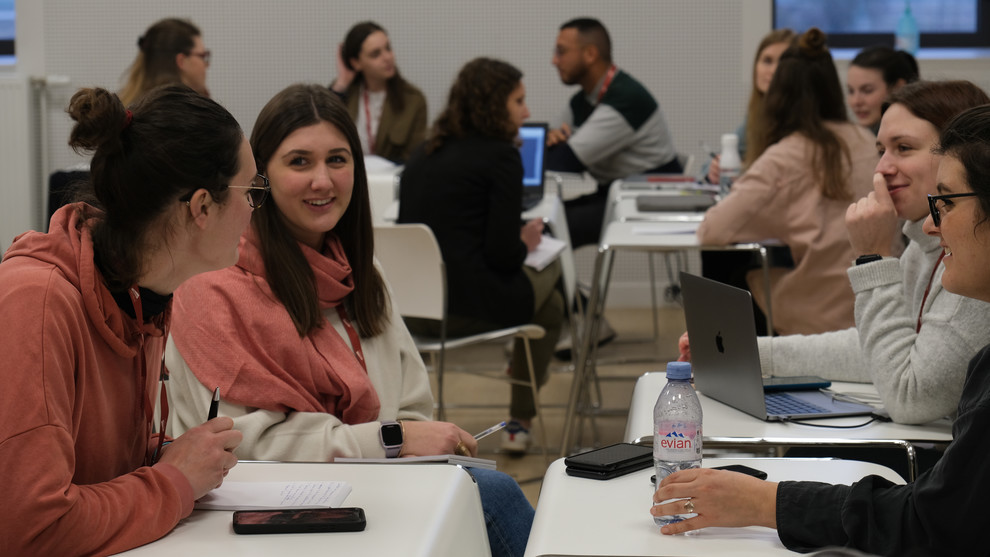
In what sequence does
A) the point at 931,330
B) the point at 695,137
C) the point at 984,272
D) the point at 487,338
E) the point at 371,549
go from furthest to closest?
the point at 695,137, the point at 487,338, the point at 931,330, the point at 984,272, the point at 371,549

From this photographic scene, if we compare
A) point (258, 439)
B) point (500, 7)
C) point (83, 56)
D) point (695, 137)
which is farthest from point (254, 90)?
point (258, 439)

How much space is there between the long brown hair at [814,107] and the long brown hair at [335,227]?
171 cm

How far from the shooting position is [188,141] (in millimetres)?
1432

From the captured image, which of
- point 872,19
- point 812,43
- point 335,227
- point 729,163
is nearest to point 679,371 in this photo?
point 335,227

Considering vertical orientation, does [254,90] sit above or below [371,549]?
above

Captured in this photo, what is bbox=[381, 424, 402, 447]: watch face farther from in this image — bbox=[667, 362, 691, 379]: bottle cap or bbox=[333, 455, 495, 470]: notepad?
bbox=[667, 362, 691, 379]: bottle cap

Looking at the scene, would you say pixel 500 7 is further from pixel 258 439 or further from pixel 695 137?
pixel 258 439

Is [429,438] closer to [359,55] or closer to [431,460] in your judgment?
[431,460]

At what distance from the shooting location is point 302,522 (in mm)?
1336

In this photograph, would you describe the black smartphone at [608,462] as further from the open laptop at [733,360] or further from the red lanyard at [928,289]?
the red lanyard at [928,289]

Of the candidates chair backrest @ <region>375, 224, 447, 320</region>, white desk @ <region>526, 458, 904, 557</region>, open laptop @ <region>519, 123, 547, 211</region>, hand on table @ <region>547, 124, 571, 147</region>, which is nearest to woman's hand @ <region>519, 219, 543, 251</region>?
chair backrest @ <region>375, 224, 447, 320</region>

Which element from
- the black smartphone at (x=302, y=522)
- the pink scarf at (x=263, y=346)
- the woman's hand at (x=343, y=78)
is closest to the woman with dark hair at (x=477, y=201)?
the pink scarf at (x=263, y=346)

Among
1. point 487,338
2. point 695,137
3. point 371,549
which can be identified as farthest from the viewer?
point 695,137

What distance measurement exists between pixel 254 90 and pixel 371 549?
18.4ft
